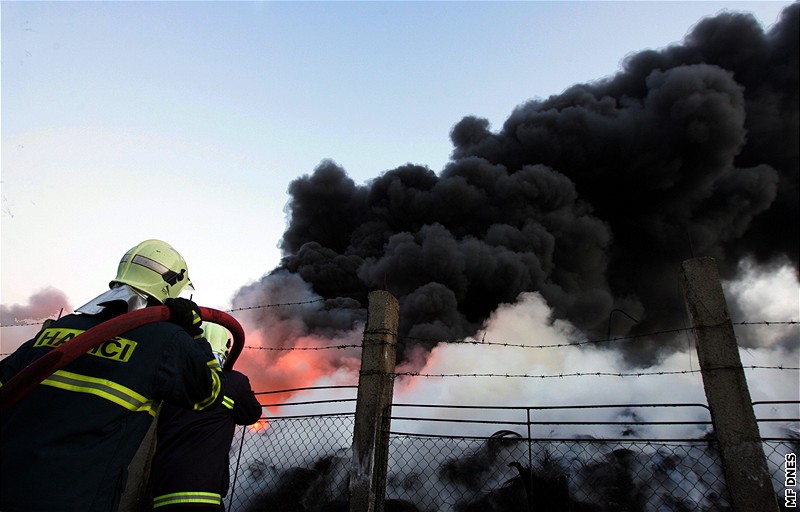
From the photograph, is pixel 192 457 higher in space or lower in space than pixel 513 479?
lower

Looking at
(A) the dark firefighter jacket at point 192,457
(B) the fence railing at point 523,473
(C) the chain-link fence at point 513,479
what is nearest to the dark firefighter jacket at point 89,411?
(A) the dark firefighter jacket at point 192,457

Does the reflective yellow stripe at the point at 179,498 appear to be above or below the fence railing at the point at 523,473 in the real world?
below

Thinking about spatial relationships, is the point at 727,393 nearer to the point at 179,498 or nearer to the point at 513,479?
the point at 179,498

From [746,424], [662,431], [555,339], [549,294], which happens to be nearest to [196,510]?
[746,424]

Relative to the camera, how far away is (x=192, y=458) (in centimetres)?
260

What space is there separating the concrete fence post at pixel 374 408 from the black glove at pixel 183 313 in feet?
8.03

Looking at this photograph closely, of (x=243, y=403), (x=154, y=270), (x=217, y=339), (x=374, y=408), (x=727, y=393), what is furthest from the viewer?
(x=374, y=408)

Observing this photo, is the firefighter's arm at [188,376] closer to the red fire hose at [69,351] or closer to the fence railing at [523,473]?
the red fire hose at [69,351]

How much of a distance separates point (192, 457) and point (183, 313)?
0.95m

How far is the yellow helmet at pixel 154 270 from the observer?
233cm

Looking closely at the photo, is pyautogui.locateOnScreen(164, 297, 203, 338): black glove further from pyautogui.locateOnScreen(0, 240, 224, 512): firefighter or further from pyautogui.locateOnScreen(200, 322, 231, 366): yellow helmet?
pyautogui.locateOnScreen(200, 322, 231, 366): yellow helmet

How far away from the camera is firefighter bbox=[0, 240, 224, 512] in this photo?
1596 millimetres

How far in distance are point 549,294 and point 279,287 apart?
15.0 metres

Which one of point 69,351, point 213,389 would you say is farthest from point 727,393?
point 69,351
